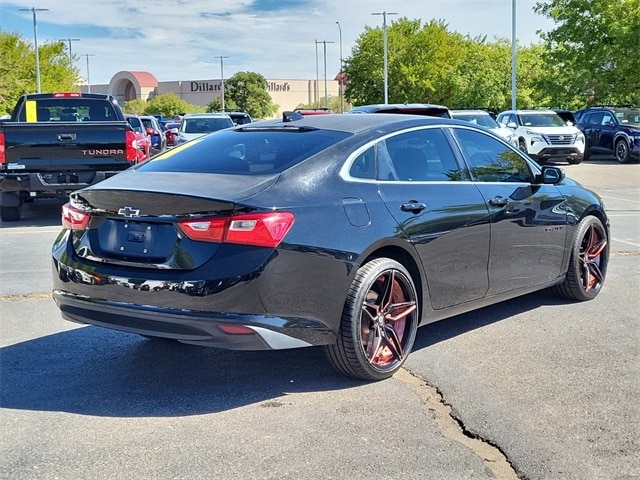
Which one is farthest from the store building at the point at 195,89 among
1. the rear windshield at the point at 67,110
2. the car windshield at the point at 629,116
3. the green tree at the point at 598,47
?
the rear windshield at the point at 67,110

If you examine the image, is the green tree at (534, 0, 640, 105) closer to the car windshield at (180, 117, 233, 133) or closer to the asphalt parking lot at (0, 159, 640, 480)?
the car windshield at (180, 117, 233, 133)

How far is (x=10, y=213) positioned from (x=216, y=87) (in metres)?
98.1

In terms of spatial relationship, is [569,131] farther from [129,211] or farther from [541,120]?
[129,211]

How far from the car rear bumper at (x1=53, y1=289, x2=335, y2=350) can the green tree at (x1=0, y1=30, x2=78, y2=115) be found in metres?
37.8

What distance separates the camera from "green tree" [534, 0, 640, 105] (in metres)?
32.6

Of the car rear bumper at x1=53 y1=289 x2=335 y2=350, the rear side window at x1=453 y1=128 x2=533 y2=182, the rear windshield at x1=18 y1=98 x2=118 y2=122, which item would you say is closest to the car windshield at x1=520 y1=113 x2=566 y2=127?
the rear windshield at x1=18 y1=98 x2=118 y2=122

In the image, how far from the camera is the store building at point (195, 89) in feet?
354

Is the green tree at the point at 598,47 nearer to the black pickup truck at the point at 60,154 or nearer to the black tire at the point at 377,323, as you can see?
the black pickup truck at the point at 60,154

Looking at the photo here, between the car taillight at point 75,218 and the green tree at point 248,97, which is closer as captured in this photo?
the car taillight at point 75,218

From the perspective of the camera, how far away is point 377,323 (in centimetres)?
481

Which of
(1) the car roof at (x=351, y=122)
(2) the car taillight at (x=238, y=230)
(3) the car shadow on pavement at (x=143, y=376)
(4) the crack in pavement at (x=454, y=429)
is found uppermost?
(1) the car roof at (x=351, y=122)

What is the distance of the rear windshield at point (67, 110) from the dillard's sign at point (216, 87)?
9555 cm

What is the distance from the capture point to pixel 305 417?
4.25 m

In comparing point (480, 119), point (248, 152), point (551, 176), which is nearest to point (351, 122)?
point (248, 152)
